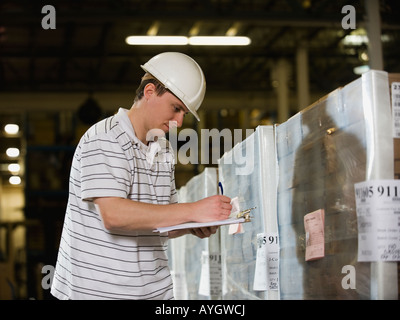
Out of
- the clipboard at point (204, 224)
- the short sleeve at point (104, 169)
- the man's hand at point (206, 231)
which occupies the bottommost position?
the clipboard at point (204, 224)

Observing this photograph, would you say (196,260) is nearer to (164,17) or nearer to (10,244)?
(164,17)

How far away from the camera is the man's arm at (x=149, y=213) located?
2453mm

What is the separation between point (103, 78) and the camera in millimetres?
16188

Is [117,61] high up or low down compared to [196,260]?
up

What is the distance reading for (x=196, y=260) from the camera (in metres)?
4.64

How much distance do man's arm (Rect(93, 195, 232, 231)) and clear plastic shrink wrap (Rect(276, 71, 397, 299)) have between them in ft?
1.04

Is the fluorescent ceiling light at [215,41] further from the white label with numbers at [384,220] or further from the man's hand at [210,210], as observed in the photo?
the white label with numbers at [384,220]

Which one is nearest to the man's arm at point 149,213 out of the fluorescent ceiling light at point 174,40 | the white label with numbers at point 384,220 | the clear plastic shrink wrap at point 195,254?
the white label with numbers at point 384,220

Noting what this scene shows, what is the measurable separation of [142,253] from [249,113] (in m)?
13.6

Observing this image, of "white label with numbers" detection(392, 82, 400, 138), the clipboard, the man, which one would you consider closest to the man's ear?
the man

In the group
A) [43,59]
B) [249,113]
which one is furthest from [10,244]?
[249,113]

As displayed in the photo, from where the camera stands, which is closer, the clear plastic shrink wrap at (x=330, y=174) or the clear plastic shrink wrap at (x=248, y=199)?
the clear plastic shrink wrap at (x=330, y=174)

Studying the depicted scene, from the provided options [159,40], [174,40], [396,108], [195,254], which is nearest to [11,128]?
[159,40]

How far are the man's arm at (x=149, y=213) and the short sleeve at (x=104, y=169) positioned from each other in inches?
1.5
